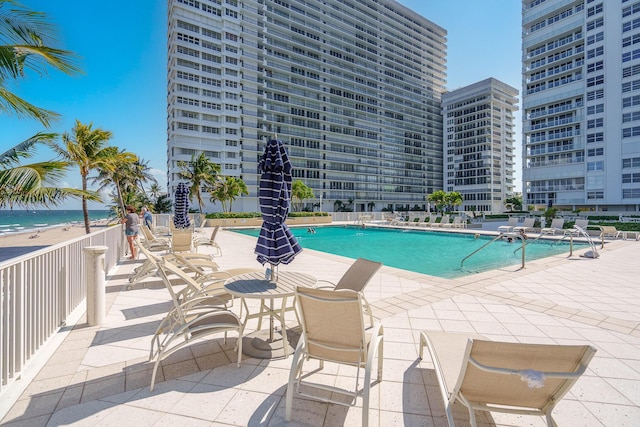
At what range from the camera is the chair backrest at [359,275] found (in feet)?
12.3

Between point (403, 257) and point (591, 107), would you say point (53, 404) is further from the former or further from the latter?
point (591, 107)

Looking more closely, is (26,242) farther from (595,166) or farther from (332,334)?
(595,166)

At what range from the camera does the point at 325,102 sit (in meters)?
55.1

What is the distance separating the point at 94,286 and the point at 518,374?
15.4ft

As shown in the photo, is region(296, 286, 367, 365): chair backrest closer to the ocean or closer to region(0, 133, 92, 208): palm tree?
region(0, 133, 92, 208): palm tree

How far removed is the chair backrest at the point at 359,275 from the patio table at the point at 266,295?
1.68 ft

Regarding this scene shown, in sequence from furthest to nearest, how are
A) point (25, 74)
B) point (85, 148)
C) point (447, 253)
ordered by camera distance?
point (447, 253)
point (85, 148)
point (25, 74)

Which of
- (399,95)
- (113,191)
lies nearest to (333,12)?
(399,95)

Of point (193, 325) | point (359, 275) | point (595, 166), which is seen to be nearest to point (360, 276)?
point (359, 275)

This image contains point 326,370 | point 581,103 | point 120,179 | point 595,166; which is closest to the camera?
point 326,370

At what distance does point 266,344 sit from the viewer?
3.40 m

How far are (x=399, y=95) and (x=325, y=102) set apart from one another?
2110 centimetres

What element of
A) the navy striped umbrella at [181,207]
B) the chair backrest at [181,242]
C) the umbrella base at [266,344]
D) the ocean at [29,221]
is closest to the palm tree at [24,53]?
the chair backrest at [181,242]

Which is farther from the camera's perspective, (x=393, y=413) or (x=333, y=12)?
(x=333, y=12)
